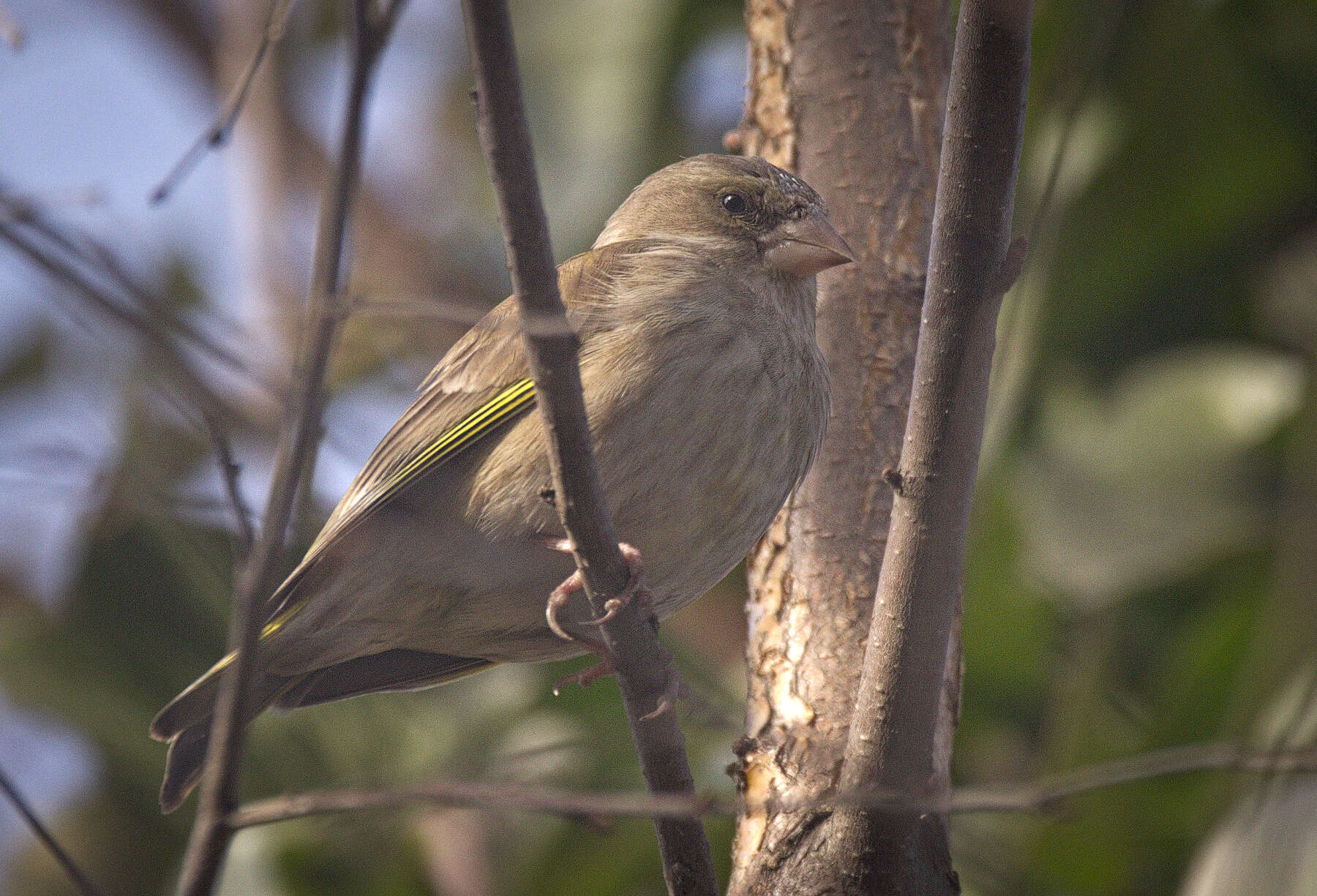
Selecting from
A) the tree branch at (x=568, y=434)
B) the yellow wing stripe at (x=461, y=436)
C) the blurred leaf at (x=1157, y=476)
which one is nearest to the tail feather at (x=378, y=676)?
the yellow wing stripe at (x=461, y=436)

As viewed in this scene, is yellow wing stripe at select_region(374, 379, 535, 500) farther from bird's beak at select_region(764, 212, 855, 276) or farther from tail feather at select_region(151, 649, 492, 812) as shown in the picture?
bird's beak at select_region(764, 212, 855, 276)

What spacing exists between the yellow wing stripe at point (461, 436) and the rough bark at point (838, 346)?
0.85m

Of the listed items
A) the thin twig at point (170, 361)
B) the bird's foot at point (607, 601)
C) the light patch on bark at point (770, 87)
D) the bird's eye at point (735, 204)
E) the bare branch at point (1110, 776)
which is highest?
the light patch on bark at point (770, 87)

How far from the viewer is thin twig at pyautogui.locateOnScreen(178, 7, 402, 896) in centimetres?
171

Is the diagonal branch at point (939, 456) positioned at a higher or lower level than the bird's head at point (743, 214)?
lower

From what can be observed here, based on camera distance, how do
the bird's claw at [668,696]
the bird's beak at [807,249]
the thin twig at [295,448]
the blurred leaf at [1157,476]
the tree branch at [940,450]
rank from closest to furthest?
the thin twig at [295,448] < the tree branch at [940,450] < the bird's claw at [668,696] < the bird's beak at [807,249] < the blurred leaf at [1157,476]

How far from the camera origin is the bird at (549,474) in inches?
123

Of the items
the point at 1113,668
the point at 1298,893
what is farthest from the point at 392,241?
the point at 1298,893

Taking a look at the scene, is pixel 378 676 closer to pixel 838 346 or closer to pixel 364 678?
pixel 364 678

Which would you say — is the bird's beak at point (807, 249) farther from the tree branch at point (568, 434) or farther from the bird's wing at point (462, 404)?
the tree branch at point (568, 434)

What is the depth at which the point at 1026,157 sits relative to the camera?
6.17 metres

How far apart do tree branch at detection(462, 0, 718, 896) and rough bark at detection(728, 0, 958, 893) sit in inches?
10.8

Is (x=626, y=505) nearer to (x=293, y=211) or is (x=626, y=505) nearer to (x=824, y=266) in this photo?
(x=824, y=266)

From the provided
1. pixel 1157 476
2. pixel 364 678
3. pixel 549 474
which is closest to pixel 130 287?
pixel 549 474
